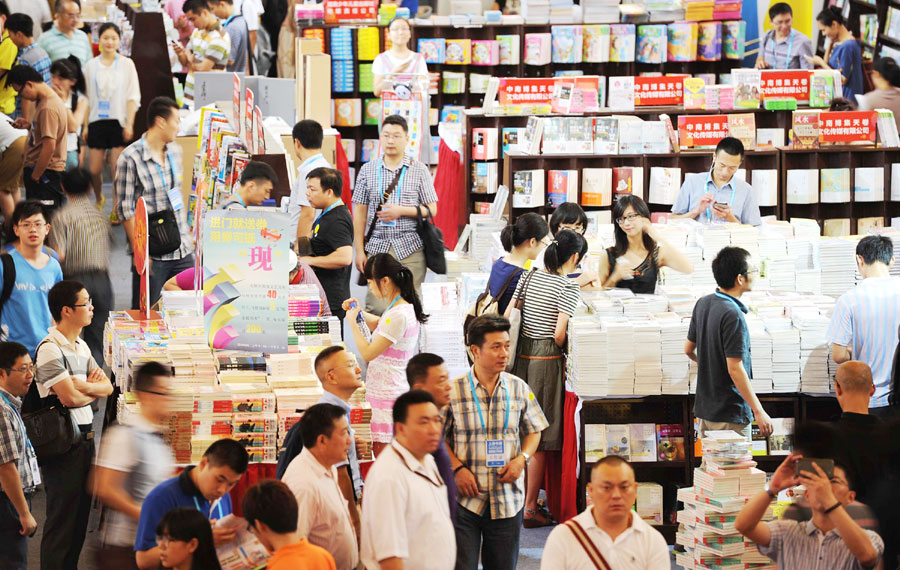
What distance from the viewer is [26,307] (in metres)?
6.44

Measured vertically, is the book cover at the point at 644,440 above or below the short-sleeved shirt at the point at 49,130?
below

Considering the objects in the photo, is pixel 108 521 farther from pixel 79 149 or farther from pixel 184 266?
pixel 79 149

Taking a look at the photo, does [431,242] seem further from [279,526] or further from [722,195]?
[279,526]

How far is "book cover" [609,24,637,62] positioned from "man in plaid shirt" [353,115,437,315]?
6.49m

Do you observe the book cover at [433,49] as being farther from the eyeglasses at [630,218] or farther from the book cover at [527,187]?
the eyeglasses at [630,218]

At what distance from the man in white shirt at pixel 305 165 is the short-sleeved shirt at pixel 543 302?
7.25ft

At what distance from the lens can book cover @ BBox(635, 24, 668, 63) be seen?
560 inches

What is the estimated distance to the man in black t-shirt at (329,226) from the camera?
24.2ft

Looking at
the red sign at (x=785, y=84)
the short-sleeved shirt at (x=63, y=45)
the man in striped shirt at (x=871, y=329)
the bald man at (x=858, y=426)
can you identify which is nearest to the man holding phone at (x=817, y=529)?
the bald man at (x=858, y=426)

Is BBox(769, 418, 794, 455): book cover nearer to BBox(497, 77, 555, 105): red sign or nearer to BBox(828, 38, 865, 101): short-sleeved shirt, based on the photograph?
BBox(497, 77, 555, 105): red sign

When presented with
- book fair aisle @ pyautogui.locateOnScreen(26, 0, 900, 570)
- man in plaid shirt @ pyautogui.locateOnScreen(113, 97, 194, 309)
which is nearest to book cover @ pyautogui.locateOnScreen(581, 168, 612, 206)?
book fair aisle @ pyautogui.locateOnScreen(26, 0, 900, 570)

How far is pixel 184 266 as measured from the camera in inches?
317

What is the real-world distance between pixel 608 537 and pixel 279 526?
1.07 metres

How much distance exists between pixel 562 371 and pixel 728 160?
2.60 m
